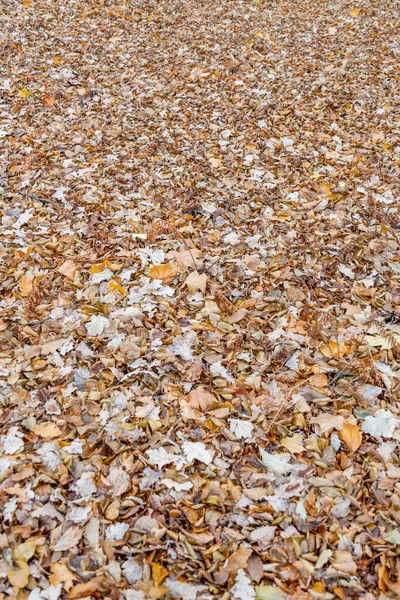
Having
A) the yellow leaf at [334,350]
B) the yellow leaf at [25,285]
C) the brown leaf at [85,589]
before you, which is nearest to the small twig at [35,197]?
the yellow leaf at [25,285]

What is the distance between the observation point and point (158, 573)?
2.29 m

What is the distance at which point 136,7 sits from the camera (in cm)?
926

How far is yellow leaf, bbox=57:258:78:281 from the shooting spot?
4023mm

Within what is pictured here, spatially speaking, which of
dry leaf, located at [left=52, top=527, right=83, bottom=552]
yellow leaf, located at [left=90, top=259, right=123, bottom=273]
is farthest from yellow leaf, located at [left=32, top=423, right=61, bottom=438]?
yellow leaf, located at [left=90, top=259, right=123, bottom=273]

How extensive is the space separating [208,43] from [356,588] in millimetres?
8187

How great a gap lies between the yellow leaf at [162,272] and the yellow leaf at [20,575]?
7.45 ft

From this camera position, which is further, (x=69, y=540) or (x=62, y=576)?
(x=69, y=540)

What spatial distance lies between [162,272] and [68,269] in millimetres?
782

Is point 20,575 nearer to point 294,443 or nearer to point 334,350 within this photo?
point 294,443

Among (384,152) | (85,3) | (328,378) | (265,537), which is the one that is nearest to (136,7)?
(85,3)

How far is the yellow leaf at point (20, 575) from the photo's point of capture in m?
2.25

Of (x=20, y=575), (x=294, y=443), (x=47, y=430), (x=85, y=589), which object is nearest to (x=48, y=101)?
(x=47, y=430)

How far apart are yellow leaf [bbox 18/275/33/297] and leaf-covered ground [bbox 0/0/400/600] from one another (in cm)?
7

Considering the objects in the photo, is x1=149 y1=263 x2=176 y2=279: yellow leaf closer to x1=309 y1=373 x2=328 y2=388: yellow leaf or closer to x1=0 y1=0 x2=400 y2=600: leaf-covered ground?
x1=0 y1=0 x2=400 y2=600: leaf-covered ground
